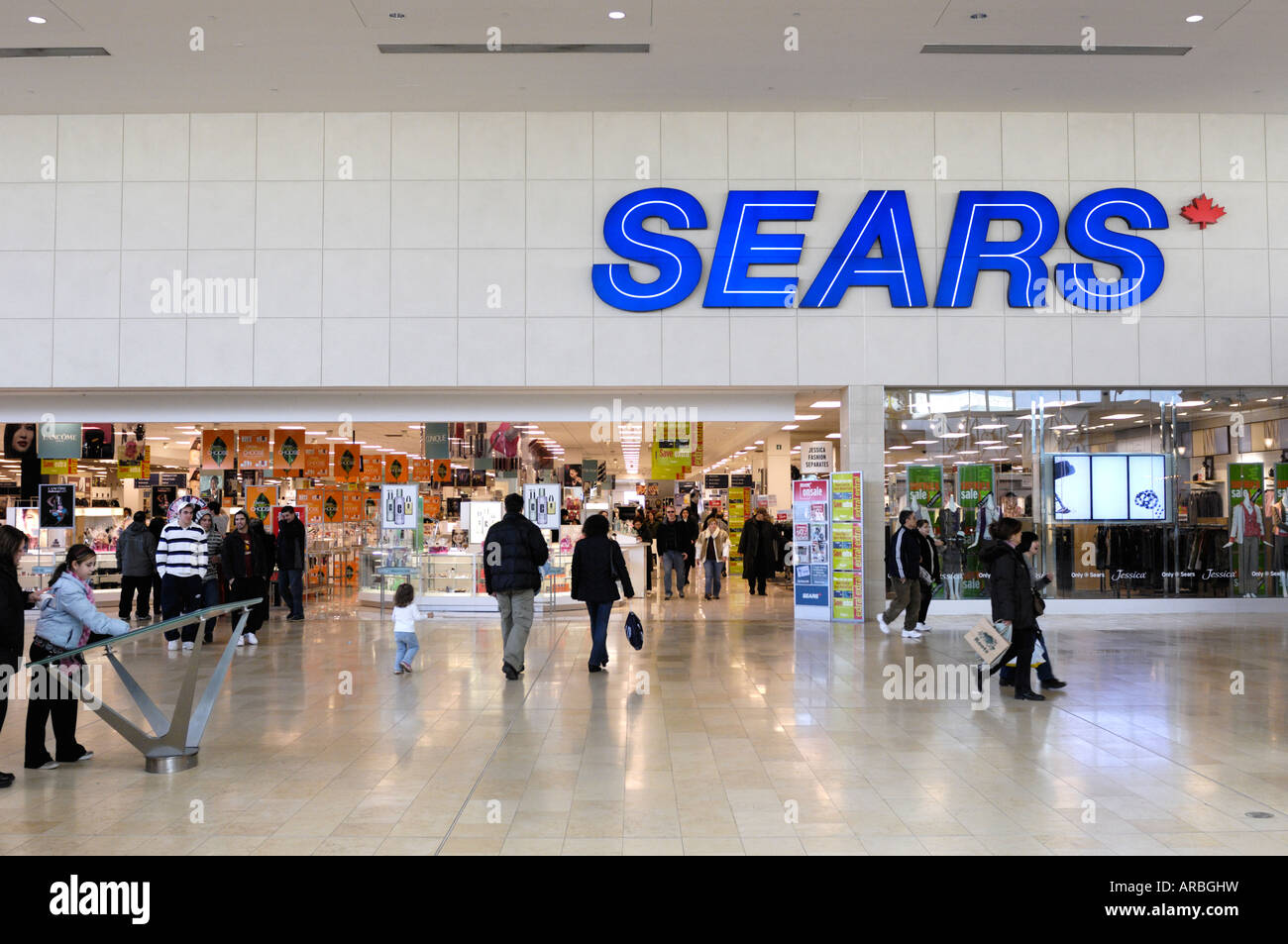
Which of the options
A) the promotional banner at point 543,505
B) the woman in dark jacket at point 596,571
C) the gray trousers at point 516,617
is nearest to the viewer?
the gray trousers at point 516,617

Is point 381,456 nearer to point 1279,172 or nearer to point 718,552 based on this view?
point 718,552

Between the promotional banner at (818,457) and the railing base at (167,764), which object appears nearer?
the railing base at (167,764)

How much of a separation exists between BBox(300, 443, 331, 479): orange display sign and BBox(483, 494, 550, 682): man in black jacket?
9.95 m

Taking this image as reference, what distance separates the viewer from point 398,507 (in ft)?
52.4

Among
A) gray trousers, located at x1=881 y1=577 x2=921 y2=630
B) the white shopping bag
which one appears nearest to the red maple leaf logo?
gray trousers, located at x1=881 y1=577 x2=921 y2=630

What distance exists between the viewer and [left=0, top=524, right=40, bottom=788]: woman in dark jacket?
5.78 metres

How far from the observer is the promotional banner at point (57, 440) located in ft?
52.1

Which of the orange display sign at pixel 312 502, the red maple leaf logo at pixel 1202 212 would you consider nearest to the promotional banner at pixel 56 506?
the orange display sign at pixel 312 502

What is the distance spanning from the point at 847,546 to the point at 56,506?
1209 cm

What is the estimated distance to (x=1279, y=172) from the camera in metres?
15.0

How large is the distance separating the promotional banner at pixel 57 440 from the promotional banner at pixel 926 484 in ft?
40.4

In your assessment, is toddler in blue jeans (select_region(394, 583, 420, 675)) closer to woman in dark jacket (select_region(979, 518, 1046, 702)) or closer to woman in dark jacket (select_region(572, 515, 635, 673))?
woman in dark jacket (select_region(572, 515, 635, 673))

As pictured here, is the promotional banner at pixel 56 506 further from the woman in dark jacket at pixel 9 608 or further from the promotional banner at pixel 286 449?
the woman in dark jacket at pixel 9 608

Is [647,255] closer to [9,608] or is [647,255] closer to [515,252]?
[515,252]
